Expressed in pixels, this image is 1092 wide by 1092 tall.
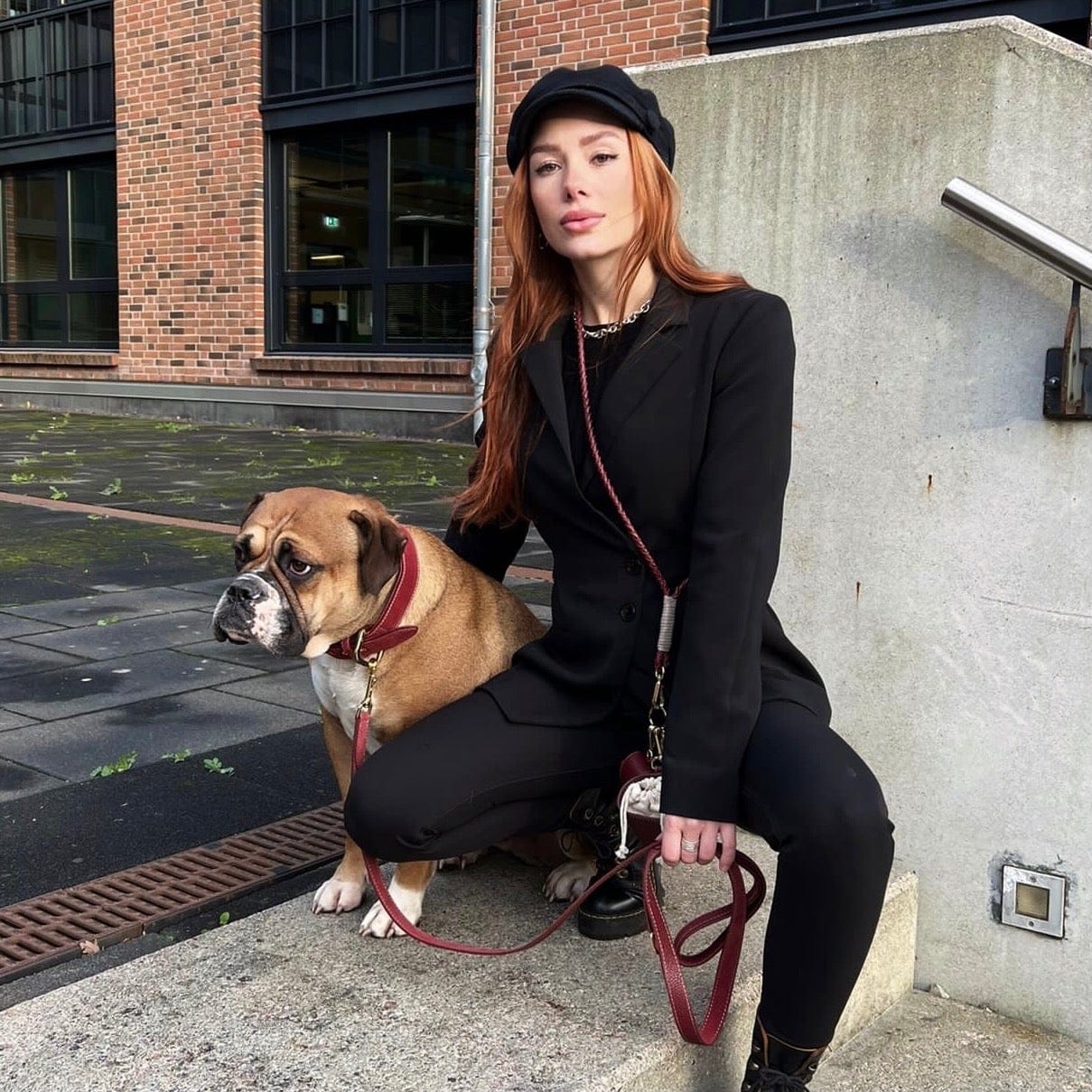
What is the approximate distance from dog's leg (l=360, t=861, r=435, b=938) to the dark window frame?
8.40 metres

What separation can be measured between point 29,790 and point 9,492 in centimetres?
662

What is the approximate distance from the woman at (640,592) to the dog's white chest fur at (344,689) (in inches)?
9.6

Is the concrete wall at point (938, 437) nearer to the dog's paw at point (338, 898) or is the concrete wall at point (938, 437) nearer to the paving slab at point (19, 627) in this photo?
the dog's paw at point (338, 898)

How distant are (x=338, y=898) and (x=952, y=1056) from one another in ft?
4.56

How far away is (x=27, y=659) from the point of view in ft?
17.1

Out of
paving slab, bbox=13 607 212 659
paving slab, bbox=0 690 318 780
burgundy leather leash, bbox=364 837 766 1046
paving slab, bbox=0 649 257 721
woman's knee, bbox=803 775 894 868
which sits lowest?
paving slab, bbox=0 690 318 780

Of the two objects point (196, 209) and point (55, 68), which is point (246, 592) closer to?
point (196, 209)

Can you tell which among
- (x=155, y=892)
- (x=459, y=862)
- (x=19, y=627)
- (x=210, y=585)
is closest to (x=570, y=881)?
(x=459, y=862)

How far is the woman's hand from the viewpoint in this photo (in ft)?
7.51

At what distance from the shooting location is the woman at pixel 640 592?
7.32ft

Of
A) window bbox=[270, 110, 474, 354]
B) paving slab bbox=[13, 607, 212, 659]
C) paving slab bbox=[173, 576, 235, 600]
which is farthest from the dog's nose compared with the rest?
window bbox=[270, 110, 474, 354]

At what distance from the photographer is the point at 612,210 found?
257 centimetres

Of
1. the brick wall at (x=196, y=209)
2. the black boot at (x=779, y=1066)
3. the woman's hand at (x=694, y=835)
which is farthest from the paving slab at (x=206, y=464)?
the black boot at (x=779, y=1066)

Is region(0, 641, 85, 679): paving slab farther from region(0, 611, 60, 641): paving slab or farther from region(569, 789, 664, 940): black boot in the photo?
region(569, 789, 664, 940): black boot
